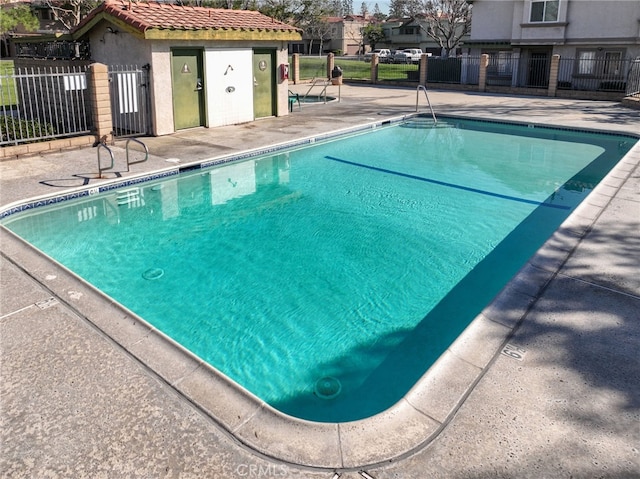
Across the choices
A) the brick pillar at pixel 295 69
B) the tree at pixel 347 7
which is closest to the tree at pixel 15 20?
the brick pillar at pixel 295 69

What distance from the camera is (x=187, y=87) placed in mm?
14445

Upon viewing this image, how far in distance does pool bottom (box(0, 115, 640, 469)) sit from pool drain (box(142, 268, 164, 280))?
1.08 metres

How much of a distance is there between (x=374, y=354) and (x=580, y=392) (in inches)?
73.2

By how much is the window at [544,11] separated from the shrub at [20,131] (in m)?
27.4

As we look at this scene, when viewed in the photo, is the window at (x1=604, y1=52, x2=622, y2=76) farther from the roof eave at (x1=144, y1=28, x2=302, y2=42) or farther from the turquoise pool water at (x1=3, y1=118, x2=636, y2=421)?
the roof eave at (x1=144, y1=28, x2=302, y2=42)

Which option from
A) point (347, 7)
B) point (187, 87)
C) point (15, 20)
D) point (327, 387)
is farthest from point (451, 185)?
point (347, 7)

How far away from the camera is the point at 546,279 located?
555 cm

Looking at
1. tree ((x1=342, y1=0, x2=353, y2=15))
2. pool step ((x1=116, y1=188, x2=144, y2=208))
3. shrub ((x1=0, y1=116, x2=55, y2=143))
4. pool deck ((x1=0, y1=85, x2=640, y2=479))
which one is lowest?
pool deck ((x1=0, y1=85, x2=640, y2=479))

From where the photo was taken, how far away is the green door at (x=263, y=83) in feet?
54.1

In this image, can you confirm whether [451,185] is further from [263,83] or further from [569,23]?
[569,23]

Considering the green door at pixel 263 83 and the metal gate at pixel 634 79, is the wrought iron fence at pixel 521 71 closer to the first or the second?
the metal gate at pixel 634 79

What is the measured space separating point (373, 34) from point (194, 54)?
227 feet

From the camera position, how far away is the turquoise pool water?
16.3 ft

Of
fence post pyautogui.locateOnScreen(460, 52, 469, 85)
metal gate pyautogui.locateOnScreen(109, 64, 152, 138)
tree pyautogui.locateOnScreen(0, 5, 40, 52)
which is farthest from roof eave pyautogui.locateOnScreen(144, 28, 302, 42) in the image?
tree pyautogui.locateOnScreen(0, 5, 40, 52)
